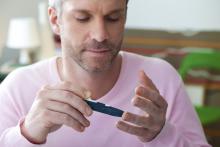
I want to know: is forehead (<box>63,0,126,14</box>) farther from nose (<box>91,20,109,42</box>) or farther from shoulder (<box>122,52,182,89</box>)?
shoulder (<box>122,52,182,89</box>)

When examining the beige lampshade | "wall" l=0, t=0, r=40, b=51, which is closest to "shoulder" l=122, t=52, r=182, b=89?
the beige lampshade

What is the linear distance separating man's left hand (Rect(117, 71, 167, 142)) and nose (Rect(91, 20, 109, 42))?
5.5 inches

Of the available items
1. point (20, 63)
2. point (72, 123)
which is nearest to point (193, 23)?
point (20, 63)

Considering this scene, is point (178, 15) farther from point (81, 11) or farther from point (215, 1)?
point (81, 11)

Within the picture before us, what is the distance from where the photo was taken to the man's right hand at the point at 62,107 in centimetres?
77

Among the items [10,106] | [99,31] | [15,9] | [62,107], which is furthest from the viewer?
[15,9]

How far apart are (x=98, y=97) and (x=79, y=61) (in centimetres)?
13

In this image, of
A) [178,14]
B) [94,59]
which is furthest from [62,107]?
[178,14]

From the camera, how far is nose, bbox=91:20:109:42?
0.90 m

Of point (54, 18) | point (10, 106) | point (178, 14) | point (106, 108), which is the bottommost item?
point (178, 14)

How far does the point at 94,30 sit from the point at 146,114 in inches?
9.1

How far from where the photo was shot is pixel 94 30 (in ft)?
2.97

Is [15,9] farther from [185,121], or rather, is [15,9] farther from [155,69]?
[185,121]

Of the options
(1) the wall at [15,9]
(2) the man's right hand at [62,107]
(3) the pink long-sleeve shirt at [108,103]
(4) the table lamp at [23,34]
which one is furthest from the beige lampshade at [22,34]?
(2) the man's right hand at [62,107]
